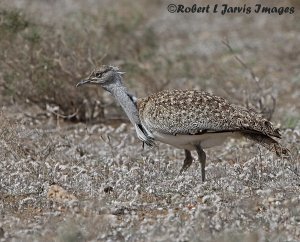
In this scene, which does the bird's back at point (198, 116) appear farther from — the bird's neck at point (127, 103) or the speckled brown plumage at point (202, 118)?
the bird's neck at point (127, 103)

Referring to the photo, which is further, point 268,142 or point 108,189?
point 268,142

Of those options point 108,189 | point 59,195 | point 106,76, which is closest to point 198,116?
point 108,189

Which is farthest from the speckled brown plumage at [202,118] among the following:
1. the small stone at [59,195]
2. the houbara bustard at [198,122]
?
the small stone at [59,195]

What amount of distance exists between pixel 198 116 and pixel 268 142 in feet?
2.04

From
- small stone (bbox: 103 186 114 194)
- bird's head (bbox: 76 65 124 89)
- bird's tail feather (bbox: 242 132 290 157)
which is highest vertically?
bird's head (bbox: 76 65 124 89)

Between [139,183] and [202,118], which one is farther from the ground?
[202,118]

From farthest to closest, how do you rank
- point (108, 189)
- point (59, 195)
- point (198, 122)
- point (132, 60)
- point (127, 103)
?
point (132, 60), point (127, 103), point (198, 122), point (108, 189), point (59, 195)

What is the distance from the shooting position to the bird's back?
23.5ft

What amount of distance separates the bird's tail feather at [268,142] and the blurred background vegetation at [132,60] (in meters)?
2.18

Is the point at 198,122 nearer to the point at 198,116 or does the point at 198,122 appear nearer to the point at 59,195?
the point at 198,116

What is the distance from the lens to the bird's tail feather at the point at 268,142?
23.7ft

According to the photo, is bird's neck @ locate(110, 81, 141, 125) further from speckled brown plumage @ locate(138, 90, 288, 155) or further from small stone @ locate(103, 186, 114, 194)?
small stone @ locate(103, 186, 114, 194)

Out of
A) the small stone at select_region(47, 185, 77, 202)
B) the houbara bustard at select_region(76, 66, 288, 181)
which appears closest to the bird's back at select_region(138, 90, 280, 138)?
the houbara bustard at select_region(76, 66, 288, 181)

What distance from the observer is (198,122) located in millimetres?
7191
